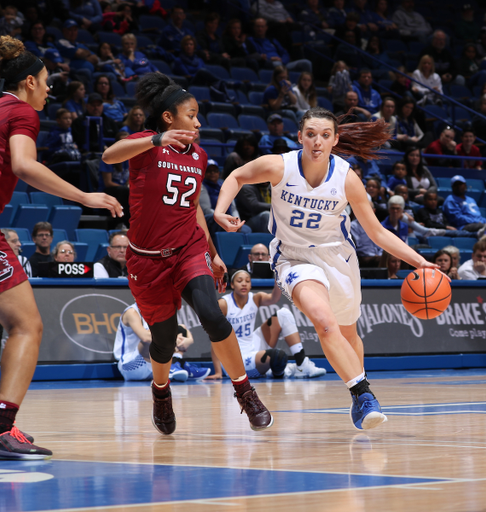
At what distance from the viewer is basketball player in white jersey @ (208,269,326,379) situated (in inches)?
409

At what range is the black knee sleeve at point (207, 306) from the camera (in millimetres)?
4840

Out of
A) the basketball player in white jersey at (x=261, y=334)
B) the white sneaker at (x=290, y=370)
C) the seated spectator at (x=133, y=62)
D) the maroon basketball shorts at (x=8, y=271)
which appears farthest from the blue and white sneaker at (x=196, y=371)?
the seated spectator at (x=133, y=62)

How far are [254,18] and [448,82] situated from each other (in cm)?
504

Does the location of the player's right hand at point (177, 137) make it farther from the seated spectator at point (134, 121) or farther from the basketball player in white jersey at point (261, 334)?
the seated spectator at point (134, 121)

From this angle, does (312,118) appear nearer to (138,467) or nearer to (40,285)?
(138,467)

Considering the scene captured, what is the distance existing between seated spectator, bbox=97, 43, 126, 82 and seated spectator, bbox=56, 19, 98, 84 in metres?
0.15

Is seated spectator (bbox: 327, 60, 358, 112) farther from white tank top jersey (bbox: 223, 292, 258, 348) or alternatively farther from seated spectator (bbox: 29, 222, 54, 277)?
seated spectator (bbox: 29, 222, 54, 277)

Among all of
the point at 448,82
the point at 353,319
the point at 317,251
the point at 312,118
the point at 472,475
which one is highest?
the point at 448,82

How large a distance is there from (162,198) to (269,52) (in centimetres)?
1427

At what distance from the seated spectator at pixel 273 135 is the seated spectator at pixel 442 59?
22.6 ft

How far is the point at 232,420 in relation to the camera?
590cm

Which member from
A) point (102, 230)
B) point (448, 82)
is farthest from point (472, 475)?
point (448, 82)

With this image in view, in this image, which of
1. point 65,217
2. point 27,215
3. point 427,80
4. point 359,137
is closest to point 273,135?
point 65,217

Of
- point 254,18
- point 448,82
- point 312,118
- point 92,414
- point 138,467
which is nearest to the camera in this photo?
point 138,467
